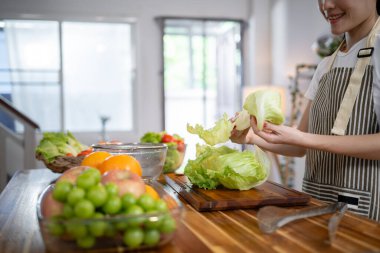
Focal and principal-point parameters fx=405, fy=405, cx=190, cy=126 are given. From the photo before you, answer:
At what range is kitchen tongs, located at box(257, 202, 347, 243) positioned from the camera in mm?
909

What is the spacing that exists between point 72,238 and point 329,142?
903mm

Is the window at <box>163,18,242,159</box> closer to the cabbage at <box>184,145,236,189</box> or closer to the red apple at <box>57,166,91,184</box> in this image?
the cabbage at <box>184,145,236,189</box>

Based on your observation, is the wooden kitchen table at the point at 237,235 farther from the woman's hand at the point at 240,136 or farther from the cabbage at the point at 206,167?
the woman's hand at the point at 240,136

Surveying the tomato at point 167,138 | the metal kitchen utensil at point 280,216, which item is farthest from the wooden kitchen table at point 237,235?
the tomato at point 167,138

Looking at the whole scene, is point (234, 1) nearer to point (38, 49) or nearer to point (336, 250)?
point (38, 49)

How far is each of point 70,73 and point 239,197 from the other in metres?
4.96

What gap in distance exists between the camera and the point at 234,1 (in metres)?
6.14

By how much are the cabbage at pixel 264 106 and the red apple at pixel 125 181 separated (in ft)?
1.65

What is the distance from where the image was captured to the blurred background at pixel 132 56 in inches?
218

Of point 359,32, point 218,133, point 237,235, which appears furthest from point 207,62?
point 237,235

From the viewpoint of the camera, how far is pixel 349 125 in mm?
1496

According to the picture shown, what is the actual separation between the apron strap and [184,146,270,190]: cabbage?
1.13 ft

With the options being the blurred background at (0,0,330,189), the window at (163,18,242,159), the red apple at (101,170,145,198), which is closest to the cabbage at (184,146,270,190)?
the red apple at (101,170,145,198)

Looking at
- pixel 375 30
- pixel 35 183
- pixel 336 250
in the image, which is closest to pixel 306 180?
pixel 375 30
